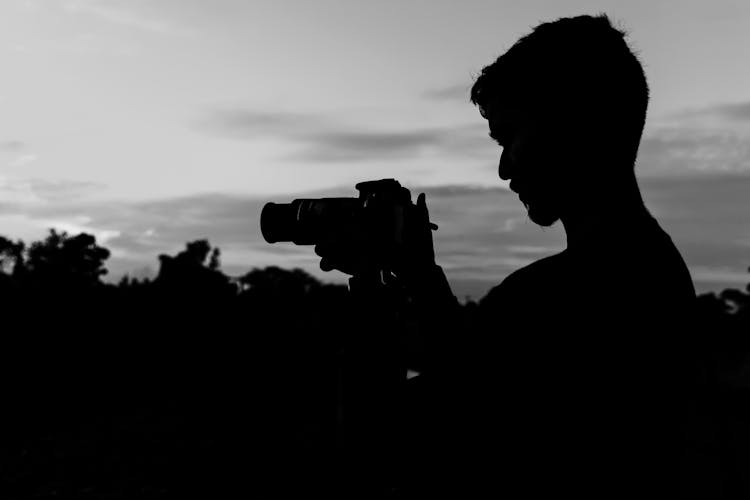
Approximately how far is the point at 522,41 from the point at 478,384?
767 mm

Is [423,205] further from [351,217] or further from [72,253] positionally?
[72,253]

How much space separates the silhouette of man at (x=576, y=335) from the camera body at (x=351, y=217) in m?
0.41

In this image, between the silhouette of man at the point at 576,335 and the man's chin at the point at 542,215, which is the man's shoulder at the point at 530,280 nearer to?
the silhouette of man at the point at 576,335

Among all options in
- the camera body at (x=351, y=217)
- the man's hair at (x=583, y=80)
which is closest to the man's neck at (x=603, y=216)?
the man's hair at (x=583, y=80)

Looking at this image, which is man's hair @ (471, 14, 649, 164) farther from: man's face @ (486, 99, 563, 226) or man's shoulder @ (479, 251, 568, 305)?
man's shoulder @ (479, 251, 568, 305)

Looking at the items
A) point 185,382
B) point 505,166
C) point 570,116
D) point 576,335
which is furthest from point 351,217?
point 185,382

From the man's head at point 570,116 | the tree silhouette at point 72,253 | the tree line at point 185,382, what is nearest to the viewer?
the man's head at point 570,116

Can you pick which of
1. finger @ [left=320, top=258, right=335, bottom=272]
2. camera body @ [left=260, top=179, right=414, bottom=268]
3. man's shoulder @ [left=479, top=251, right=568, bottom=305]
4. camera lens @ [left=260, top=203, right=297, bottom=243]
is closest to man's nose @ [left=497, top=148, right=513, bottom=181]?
man's shoulder @ [left=479, top=251, right=568, bottom=305]

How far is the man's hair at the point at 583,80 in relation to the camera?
1.51m

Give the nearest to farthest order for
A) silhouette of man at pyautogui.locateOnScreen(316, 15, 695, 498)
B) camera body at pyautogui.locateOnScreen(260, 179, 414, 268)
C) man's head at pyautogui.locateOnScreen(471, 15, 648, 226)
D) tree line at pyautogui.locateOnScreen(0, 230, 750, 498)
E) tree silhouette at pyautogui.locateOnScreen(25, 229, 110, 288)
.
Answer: silhouette of man at pyautogui.locateOnScreen(316, 15, 695, 498) → man's head at pyautogui.locateOnScreen(471, 15, 648, 226) → camera body at pyautogui.locateOnScreen(260, 179, 414, 268) → tree line at pyautogui.locateOnScreen(0, 230, 750, 498) → tree silhouette at pyautogui.locateOnScreen(25, 229, 110, 288)

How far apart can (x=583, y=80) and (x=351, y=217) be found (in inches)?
29.5

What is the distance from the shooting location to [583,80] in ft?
4.97

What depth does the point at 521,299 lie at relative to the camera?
1381 millimetres

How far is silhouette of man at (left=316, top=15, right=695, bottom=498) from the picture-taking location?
1.30m
